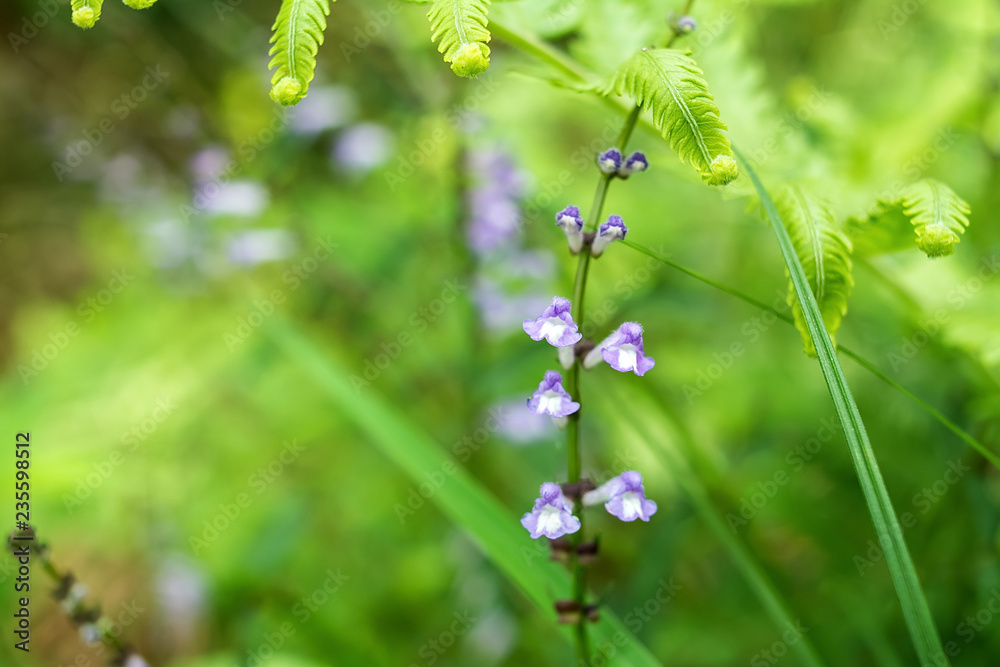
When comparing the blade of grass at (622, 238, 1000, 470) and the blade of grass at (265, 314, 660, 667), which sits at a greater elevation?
the blade of grass at (622, 238, 1000, 470)

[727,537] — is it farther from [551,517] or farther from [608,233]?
[608,233]

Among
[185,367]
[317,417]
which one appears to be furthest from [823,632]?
[185,367]

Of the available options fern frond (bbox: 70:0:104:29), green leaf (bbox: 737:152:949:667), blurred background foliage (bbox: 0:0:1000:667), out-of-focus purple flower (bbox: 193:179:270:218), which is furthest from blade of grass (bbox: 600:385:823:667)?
out-of-focus purple flower (bbox: 193:179:270:218)

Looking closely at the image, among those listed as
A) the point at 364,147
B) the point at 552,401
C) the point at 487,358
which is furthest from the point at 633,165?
the point at 364,147

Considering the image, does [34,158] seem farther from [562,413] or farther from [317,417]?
[562,413]

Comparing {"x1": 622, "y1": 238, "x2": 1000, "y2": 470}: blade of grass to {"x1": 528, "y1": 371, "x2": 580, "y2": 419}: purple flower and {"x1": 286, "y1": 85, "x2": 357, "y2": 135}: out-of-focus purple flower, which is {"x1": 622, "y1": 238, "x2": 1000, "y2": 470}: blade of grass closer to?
{"x1": 528, "y1": 371, "x2": 580, "y2": 419}: purple flower

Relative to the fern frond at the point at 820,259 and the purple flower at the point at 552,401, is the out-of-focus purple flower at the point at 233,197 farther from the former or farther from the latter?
the fern frond at the point at 820,259
